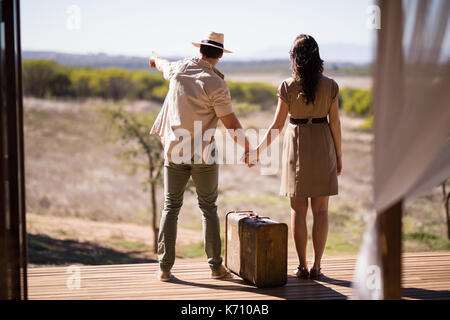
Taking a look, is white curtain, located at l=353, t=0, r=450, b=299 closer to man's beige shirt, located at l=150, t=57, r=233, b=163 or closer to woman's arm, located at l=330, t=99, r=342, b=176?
woman's arm, located at l=330, t=99, r=342, b=176

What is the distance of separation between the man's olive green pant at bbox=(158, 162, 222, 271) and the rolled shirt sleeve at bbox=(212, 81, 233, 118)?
365mm

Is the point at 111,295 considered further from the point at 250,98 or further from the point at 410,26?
the point at 250,98

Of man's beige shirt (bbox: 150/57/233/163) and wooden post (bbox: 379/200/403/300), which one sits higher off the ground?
man's beige shirt (bbox: 150/57/233/163)

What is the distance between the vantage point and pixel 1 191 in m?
2.73

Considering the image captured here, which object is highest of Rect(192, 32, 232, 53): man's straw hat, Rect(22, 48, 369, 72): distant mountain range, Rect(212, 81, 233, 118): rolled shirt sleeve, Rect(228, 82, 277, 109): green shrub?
Rect(22, 48, 369, 72): distant mountain range

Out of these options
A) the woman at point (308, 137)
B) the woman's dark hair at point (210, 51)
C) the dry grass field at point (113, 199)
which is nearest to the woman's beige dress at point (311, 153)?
the woman at point (308, 137)

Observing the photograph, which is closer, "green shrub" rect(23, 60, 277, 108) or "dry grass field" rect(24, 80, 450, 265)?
"dry grass field" rect(24, 80, 450, 265)

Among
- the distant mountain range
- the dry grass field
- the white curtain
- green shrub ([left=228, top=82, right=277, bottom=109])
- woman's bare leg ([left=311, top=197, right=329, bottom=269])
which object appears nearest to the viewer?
the white curtain

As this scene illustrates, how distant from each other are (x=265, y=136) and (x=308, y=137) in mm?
273

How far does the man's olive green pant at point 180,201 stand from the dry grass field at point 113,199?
34.9 ft

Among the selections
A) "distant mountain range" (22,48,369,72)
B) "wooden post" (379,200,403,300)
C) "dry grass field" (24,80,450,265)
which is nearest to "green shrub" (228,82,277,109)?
"dry grass field" (24,80,450,265)

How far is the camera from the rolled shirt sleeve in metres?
3.44

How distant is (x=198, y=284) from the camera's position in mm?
3604
